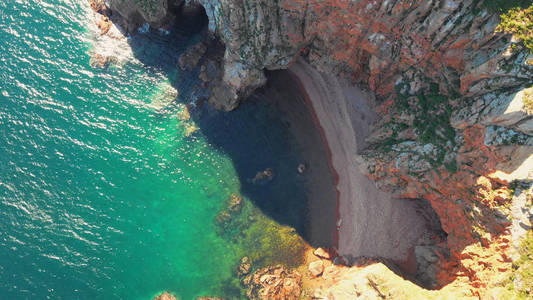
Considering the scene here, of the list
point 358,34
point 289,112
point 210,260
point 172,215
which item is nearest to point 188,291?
point 210,260

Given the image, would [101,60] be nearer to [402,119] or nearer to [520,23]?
[402,119]

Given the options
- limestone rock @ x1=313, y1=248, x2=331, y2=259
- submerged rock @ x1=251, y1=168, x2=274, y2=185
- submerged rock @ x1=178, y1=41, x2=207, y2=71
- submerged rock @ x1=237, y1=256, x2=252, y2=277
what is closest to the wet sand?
limestone rock @ x1=313, y1=248, x2=331, y2=259

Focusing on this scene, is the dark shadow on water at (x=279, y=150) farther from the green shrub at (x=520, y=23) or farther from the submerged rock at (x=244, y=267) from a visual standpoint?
the green shrub at (x=520, y=23)

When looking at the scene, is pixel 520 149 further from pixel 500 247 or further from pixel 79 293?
pixel 79 293

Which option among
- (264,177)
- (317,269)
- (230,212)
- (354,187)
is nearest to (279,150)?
(264,177)

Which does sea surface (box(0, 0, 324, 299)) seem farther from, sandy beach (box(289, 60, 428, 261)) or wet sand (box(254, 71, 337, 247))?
sandy beach (box(289, 60, 428, 261))
